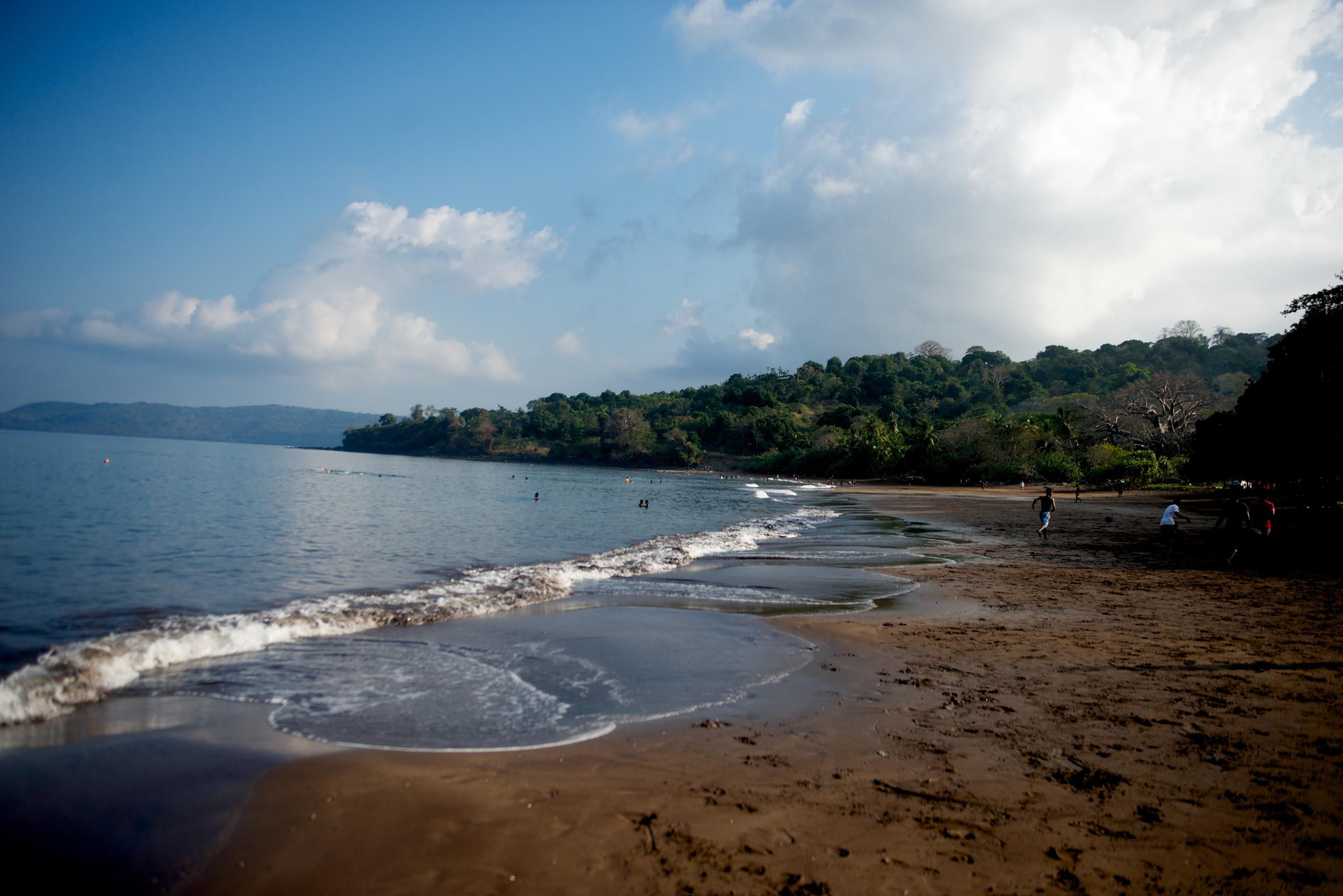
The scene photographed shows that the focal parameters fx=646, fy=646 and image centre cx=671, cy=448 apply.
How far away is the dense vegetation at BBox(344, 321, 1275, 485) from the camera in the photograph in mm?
60594

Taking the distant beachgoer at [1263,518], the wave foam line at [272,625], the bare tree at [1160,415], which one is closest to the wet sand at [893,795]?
the wave foam line at [272,625]

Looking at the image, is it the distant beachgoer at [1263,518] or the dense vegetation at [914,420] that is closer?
the distant beachgoer at [1263,518]

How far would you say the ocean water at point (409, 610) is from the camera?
669 centimetres

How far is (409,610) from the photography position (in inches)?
439

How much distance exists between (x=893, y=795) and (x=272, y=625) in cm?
913

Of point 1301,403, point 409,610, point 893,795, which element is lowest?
point 409,610

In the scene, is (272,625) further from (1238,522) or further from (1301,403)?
(1301,403)

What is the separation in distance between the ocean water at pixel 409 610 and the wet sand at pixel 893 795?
868 millimetres

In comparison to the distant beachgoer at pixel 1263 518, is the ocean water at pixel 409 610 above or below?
below

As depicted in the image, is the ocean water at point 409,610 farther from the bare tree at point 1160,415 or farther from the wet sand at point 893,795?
the bare tree at point 1160,415

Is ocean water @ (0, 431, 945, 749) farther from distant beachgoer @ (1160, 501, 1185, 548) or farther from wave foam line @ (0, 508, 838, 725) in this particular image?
distant beachgoer @ (1160, 501, 1185, 548)

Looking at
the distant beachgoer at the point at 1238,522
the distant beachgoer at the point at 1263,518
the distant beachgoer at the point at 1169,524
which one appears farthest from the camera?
the distant beachgoer at the point at 1169,524

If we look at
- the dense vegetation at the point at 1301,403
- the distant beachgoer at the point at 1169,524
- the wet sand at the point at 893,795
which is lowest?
the wet sand at the point at 893,795

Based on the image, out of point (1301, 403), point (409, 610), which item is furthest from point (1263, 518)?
point (409, 610)
